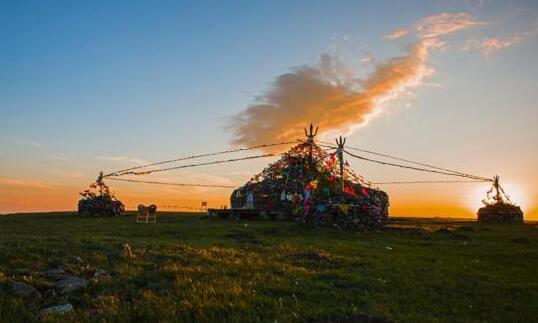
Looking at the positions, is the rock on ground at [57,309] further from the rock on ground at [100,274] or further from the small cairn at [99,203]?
the small cairn at [99,203]

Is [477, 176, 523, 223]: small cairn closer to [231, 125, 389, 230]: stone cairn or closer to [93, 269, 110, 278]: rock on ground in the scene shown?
[231, 125, 389, 230]: stone cairn

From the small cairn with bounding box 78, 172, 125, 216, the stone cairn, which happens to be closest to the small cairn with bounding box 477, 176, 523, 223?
the stone cairn

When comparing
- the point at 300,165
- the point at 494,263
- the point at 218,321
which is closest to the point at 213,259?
the point at 218,321

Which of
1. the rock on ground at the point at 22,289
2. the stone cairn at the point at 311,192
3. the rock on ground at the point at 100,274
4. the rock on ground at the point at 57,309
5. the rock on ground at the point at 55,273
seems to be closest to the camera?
the rock on ground at the point at 57,309

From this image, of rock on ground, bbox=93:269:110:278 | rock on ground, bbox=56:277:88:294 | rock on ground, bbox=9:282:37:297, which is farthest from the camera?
rock on ground, bbox=93:269:110:278

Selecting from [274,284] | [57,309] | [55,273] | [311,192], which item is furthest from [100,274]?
[311,192]

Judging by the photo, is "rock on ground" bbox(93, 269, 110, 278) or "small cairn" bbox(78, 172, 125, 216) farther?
"small cairn" bbox(78, 172, 125, 216)

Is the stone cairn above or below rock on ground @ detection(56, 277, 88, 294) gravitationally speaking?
above

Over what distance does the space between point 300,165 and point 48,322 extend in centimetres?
4271

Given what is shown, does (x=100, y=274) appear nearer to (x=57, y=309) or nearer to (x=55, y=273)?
(x=55, y=273)

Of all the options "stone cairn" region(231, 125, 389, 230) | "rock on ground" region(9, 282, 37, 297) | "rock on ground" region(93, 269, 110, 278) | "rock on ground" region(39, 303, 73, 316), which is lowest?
"rock on ground" region(39, 303, 73, 316)

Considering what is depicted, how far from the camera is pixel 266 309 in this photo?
1013 centimetres

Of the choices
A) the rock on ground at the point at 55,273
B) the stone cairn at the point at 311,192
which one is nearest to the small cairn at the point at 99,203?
the stone cairn at the point at 311,192

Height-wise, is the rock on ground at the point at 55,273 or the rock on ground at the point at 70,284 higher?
the rock on ground at the point at 55,273
